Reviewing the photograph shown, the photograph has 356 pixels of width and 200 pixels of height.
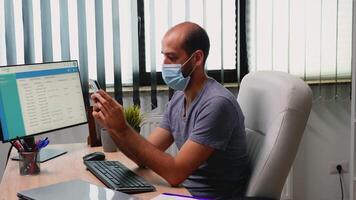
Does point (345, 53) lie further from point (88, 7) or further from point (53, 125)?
point (53, 125)

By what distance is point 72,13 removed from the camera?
2654mm

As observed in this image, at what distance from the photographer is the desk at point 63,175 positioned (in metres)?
1.46

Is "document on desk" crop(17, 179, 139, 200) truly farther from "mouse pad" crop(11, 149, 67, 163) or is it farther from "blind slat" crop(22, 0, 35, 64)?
"blind slat" crop(22, 0, 35, 64)

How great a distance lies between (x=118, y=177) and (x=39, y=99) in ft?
1.72

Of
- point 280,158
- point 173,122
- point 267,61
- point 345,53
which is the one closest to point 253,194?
point 280,158

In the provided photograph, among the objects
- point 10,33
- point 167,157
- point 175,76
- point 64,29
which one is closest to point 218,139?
point 167,157

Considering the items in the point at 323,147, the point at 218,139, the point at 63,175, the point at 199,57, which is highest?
the point at 199,57

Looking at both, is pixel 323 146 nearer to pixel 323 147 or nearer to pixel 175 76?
pixel 323 147

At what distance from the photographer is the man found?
1.54m

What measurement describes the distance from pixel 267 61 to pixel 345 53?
505 mm

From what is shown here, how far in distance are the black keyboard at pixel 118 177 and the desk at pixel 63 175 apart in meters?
0.02

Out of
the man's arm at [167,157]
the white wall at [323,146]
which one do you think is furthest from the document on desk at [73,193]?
the white wall at [323,146]

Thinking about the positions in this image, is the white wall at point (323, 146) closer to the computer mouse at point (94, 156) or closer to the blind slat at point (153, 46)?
the blind slat at point (153, 46)

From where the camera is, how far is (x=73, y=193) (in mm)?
1349
